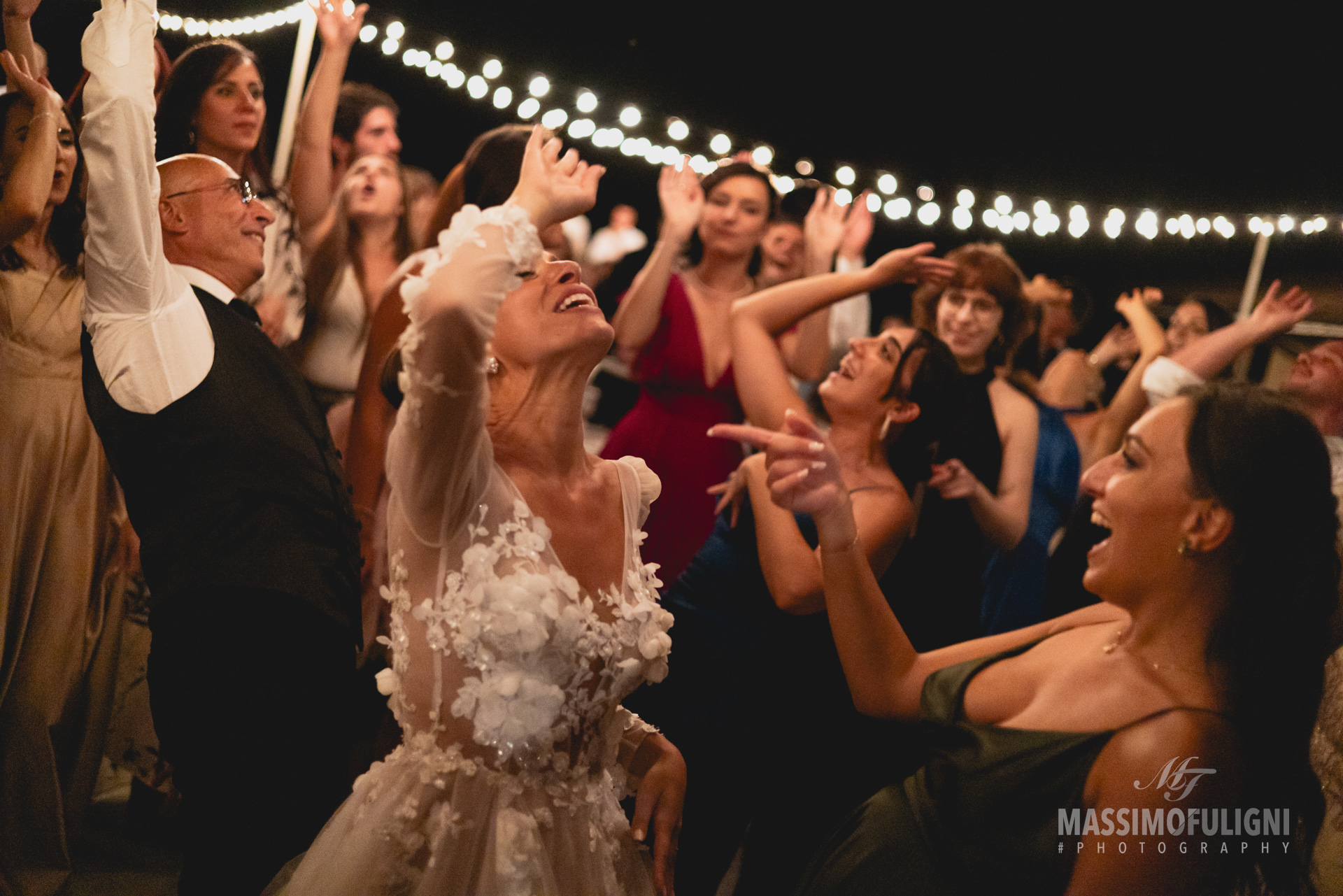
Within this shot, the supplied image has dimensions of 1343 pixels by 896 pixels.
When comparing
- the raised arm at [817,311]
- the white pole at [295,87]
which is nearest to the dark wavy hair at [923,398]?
the raised arm at [817,311]

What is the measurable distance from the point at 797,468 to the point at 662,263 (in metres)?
1.81

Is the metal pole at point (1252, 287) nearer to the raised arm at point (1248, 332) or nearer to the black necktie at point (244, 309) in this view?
the raised arm at point (1248, 332)

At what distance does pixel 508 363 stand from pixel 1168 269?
5.74 metres

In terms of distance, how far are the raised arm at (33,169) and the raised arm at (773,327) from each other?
150 centimetres

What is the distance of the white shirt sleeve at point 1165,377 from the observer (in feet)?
10.1

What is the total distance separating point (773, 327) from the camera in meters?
2.62

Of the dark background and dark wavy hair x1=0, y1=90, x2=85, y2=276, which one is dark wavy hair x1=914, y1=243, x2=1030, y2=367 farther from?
dark wavy hair x1=0, y1=90, x2=85, y2=276

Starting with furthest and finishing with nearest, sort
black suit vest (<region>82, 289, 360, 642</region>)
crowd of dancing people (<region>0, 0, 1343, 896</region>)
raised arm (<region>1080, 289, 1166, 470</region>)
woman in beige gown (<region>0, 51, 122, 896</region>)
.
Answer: raised arm (<region>1080, 289, 1166, 470</region>) → woman in beige gown (<region>0, 51, 122, 896</region>) → black suit vest (<region>82, 289, 360, 642</region>) → crowd of dancing people (<region>0, 0, 1343, 896</region>)

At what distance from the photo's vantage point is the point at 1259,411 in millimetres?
1366

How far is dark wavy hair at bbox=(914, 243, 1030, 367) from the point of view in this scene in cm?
336

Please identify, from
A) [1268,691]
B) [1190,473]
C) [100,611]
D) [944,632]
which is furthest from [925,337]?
[100,611]

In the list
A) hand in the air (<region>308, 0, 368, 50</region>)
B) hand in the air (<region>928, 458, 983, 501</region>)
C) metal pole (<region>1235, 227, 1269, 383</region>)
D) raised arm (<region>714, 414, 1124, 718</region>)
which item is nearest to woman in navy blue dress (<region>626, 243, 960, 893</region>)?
hand in the air (<region>928, 458, 983, 501</region>)

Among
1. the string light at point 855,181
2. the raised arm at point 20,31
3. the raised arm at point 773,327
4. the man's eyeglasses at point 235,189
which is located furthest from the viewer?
the string light at point 855,181

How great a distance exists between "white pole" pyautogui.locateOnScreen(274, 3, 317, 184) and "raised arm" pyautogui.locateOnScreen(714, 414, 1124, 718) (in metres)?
2.69
